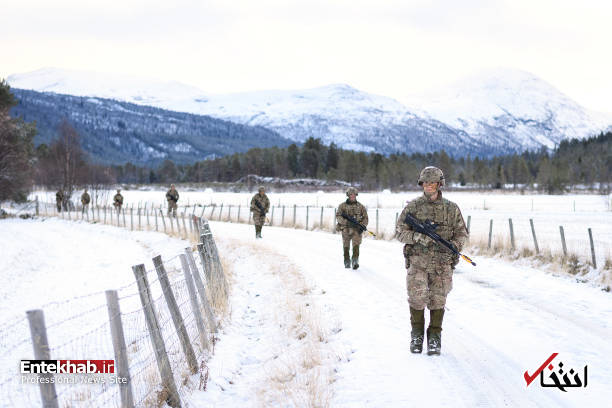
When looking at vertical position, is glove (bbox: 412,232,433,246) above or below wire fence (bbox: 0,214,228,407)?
above

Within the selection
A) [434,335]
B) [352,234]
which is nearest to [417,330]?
[434,335]

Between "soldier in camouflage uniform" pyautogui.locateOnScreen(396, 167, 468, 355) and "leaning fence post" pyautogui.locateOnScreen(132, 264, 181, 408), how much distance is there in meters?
3.07

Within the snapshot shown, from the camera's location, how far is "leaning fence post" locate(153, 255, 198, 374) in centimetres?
565

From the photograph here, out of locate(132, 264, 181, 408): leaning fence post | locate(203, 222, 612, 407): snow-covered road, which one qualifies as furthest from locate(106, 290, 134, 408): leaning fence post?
locate(203, 222, 612, 407): snow-covered road

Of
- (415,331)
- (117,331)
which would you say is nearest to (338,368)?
(415,331)

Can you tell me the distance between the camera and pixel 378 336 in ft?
23.0

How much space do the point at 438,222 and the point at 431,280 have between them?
0.75 metres

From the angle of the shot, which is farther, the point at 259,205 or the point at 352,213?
the point at 259,205

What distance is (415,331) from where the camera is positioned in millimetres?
6199

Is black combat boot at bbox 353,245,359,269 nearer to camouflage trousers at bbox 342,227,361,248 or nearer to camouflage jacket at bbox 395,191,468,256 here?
camouflage trousers at bbox 342,227,361,248

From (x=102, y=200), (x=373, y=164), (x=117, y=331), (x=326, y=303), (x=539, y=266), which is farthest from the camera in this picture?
(x=373, y=164)

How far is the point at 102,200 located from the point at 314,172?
64035mm

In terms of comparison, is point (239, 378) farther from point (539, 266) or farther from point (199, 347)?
point (539, 266)

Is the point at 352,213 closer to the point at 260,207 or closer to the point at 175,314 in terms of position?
the point at 175,314
